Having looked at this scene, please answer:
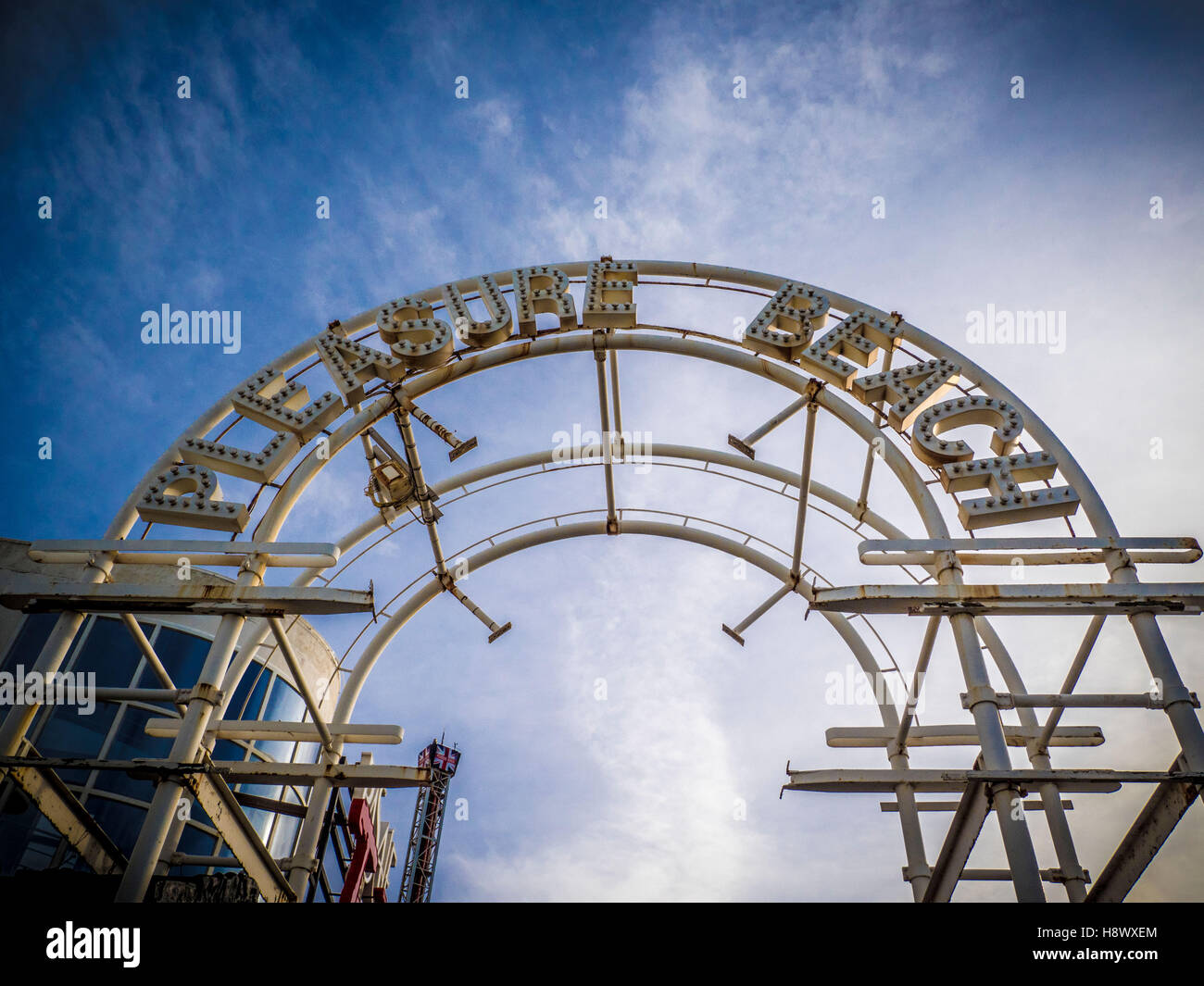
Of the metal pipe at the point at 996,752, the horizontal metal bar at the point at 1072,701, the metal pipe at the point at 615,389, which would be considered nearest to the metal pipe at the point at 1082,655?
the horizontal metal bar at the point at 1072,701

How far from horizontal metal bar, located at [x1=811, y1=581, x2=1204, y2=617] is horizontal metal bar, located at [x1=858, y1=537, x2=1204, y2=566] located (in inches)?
17.7

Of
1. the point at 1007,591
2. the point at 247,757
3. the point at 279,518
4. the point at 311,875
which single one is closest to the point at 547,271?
the point at 279,518

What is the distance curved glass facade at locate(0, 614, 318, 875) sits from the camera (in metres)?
15.3

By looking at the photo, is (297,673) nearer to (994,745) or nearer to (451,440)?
(451,440)

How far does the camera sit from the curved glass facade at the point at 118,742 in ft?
50.3

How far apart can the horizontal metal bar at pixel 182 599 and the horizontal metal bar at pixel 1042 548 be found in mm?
5786

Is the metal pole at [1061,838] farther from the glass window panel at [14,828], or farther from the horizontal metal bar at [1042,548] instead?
the glass window panel at [14,828]

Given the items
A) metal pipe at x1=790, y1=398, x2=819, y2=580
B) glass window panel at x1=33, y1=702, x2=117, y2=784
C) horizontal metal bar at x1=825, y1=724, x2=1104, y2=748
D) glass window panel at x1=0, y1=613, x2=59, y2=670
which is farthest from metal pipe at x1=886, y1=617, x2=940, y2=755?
glass window panel at x1=0, y1=613, x2=59, y2=670

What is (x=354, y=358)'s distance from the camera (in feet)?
37.5

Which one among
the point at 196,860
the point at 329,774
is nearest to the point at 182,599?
the point at 329,774

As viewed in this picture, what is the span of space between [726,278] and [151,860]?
1068cm

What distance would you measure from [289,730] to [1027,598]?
1085 centimetres
